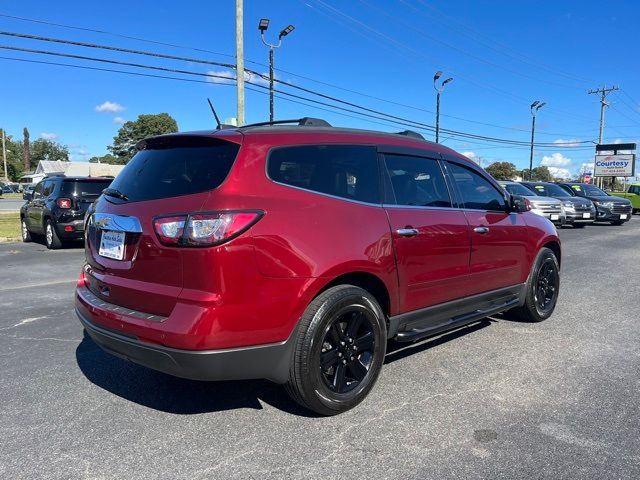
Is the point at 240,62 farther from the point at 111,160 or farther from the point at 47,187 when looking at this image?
the point at 111,160

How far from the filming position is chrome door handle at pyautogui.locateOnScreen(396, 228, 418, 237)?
11.7 ft

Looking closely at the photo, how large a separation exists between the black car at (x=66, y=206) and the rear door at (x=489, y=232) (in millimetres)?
9490

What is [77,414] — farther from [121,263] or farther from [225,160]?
[225,160]

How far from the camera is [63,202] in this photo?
37.4ft

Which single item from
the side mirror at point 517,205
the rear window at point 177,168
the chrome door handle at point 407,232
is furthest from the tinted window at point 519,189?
the rear window at point 177,168

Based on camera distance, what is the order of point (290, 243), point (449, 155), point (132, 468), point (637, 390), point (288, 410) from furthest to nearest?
point (449, 155) → point (637, 390) → point (288, 410) → point (290, 243) → point (132, 468)

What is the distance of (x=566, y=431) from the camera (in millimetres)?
3037

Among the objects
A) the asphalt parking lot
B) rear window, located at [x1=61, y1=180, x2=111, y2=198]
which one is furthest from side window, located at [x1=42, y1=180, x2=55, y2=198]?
the asphalt parking lot

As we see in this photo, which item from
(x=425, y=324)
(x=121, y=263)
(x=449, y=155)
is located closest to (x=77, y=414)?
(x=121, y=263)

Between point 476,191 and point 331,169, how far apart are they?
187 cm

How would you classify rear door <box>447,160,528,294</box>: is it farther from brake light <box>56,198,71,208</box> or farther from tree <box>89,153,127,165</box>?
tree <box>89,153,127,165</box>

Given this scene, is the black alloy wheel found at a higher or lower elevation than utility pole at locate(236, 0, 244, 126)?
lower

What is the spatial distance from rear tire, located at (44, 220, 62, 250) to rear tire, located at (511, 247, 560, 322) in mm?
10259

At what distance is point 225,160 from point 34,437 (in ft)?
6.55
